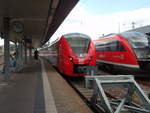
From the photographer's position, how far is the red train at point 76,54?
49.6ft

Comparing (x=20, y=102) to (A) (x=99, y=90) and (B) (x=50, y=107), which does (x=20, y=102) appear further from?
(A) (x=99, y=90)

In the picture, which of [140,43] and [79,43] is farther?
[140,43]

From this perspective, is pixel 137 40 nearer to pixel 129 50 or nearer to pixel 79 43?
pixel 129 50

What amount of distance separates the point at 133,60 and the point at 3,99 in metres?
9.05

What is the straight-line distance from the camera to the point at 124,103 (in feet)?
27.0

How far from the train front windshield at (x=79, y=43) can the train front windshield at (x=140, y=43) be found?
2.74 m

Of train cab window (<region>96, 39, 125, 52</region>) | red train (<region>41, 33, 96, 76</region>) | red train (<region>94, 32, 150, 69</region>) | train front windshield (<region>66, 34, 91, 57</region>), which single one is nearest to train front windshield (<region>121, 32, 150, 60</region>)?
red train (<region>94, 32, 150, 69</region>)

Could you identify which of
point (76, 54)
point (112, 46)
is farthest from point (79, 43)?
point (112, 46)

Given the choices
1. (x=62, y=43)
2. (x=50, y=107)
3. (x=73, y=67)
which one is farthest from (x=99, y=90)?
(x=62, y=43)

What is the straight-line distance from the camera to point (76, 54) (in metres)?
15.4

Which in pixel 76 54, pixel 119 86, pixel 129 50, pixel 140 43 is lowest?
pixel 119 86

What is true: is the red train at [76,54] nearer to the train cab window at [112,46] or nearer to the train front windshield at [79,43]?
the train front windshield at [79,43]

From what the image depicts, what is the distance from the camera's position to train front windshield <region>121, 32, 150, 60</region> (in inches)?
643

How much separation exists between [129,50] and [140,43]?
1.00m
